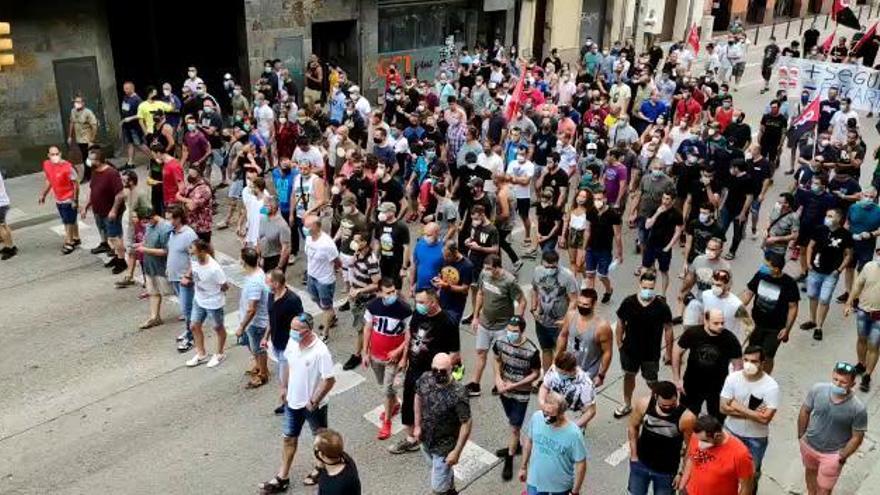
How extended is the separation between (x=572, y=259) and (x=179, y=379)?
5.12 m

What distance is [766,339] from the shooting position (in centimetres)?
810

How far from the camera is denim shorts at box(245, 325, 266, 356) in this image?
840 cm

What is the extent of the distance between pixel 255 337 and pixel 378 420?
154 centimetres

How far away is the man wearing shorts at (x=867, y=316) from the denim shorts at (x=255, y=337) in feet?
20.2

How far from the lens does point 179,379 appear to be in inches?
353

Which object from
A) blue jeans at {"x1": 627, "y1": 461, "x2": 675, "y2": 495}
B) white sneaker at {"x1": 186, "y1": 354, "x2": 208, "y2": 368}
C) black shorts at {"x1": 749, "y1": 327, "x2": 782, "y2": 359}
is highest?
black shorts at {"x1": 749, "y1": 327, "x2": 782, "y2": 359}

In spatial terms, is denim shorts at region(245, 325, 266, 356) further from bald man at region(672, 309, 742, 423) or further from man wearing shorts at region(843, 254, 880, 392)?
man wearing shorts at region(843, 254, 880, 392)

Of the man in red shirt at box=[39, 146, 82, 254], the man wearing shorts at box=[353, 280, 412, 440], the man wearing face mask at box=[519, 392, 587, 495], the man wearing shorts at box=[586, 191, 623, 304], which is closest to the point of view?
the man wearing face mask at box=[519, 392, 587, 495]

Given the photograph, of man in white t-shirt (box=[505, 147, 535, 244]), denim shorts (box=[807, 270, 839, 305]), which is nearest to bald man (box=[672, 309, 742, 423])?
denim shorts (box=[807, 270, 839, 305])

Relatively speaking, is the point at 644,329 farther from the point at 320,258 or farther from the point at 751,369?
the point at 320,258

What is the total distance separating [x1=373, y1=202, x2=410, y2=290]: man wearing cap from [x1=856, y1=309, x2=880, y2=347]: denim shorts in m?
4.96

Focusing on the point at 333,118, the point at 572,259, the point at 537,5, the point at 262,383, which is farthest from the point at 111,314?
the point at 537,5

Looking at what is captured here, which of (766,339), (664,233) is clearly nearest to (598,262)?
(664,233)

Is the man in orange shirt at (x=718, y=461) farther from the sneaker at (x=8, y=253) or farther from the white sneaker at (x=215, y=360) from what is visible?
the sneaker at (x=8, y=253)
